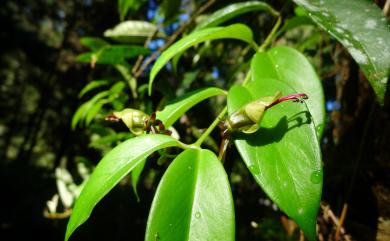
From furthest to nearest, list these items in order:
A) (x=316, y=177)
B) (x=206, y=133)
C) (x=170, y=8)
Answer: (x=170, y=8) < (x=206, y=133) < (x=316, y=177)

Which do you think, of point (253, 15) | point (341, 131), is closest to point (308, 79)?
point (341, 131)

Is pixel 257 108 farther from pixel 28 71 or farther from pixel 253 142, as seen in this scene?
pixel 28 71

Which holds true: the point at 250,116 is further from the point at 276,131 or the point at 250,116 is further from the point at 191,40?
the point at 191,40

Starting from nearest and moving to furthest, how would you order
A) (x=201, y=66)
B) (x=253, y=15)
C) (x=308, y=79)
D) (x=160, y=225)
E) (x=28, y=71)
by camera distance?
1. (x=160, y=225)
2. (x=308, y=79)
3. (x=253, y=15)
4. (x=201, y=66)
5. (x=28, y=71)

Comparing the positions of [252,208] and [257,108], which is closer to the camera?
[257,108]

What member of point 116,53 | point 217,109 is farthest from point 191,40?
point 217,109

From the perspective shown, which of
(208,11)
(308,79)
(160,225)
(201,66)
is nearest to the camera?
(160,225)
